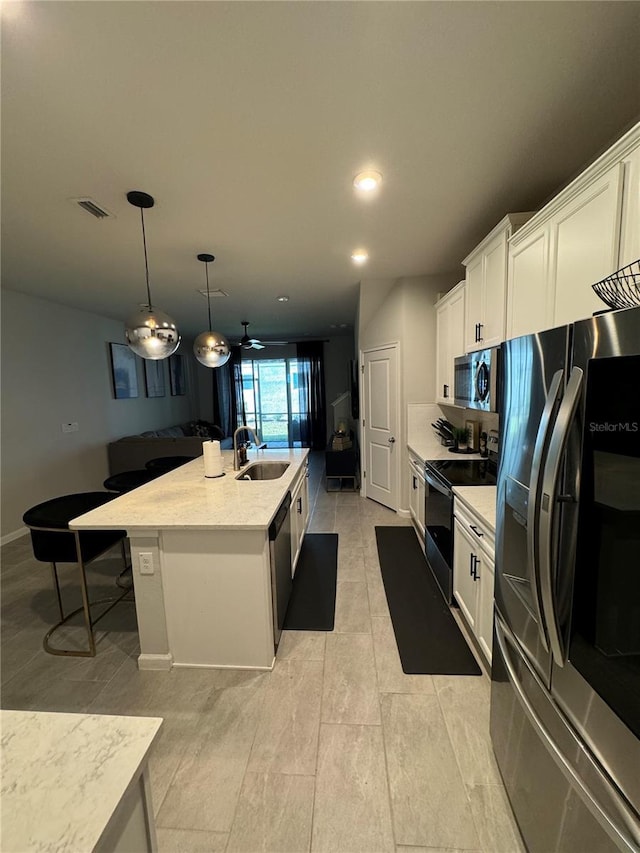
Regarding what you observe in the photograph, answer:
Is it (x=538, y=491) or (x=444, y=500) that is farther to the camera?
(x=444, y=500)

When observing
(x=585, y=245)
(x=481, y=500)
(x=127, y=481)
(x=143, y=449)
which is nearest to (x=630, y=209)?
(x=585, y=245)

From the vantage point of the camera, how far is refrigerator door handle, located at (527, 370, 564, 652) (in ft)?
3.08

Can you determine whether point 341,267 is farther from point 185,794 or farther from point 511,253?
point 185,794

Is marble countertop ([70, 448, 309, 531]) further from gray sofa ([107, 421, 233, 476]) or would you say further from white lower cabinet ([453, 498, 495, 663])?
gray sofa ([107, 421, 233, 476])

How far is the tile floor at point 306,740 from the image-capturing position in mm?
1247

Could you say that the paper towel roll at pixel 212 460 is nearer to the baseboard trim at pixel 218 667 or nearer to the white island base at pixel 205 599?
the white island base at pixel 205 599

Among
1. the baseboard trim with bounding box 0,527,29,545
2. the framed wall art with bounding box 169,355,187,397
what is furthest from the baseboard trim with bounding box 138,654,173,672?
the framed wall art with bounding box 169,355,187,397

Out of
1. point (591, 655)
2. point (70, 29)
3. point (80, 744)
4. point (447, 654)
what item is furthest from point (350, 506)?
point (70, 29)

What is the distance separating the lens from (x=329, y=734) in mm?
1589

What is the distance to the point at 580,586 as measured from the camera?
35.1 inches

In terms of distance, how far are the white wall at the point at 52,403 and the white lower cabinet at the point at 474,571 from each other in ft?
14.9

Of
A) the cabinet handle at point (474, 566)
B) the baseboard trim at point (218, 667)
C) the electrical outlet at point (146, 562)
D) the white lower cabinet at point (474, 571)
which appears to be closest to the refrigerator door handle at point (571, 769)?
the white lower cabinet at point (474, 571)

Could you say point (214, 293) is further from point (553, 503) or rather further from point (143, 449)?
point (553, 503)

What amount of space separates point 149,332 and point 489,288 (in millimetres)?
2279
